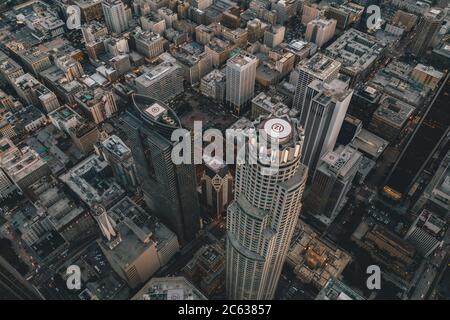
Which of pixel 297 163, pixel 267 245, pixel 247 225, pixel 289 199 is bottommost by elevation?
pixel 267 245

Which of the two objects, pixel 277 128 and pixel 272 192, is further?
pixel 272 192

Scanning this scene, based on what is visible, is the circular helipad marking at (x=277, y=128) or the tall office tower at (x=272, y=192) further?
the tall office tower at (x=272, y=192)

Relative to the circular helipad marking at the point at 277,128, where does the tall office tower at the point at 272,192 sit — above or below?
below

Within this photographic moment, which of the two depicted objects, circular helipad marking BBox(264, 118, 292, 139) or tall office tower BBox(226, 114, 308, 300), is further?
tall office tower BBox(226, 114, 308, 300)

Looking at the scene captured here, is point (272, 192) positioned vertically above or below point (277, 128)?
below

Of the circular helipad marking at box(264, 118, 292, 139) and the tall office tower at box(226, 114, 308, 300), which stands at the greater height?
the circular helipad marking at box(264, 118, 292, 139)
